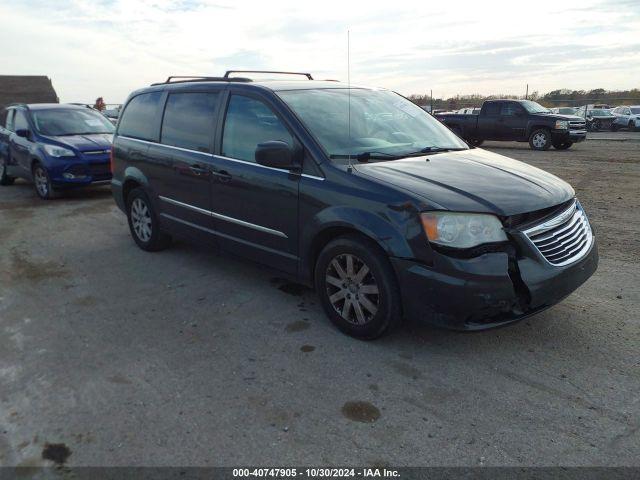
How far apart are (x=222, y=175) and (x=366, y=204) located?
1.61m

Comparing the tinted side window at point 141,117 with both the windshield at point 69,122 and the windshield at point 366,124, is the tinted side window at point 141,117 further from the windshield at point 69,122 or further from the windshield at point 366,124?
the windshield at point 69,122

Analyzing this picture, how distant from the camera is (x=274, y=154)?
3758 mm

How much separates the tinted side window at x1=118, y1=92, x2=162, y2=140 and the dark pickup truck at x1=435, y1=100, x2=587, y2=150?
1273cm

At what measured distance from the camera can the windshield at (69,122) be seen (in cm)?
966

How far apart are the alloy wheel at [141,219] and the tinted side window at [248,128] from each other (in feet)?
5.83

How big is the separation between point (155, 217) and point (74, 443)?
3325mm

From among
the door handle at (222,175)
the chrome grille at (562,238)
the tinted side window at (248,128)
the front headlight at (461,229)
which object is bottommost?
the chrome grille at (562,238)

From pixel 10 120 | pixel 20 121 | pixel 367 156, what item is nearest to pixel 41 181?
pixel 20 121

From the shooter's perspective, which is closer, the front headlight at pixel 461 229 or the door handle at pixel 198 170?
the front headlight at pixel 461 229

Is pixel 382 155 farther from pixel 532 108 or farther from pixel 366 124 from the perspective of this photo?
pixel 532 108

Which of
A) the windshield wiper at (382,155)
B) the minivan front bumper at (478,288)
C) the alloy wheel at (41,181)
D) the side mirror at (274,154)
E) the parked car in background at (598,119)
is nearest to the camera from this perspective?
the minivan front bumper at (478,288)

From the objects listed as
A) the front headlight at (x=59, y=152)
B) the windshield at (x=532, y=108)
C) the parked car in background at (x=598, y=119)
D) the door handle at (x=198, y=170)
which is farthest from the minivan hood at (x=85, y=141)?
the parked car in background at (x=598, y=119)

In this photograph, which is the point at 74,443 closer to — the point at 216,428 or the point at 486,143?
the point at 216,428

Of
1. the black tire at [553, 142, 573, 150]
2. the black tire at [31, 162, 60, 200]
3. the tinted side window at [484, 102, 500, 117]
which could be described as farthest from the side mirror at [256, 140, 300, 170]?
the tinted side window at [484, 102, 500, 117]
